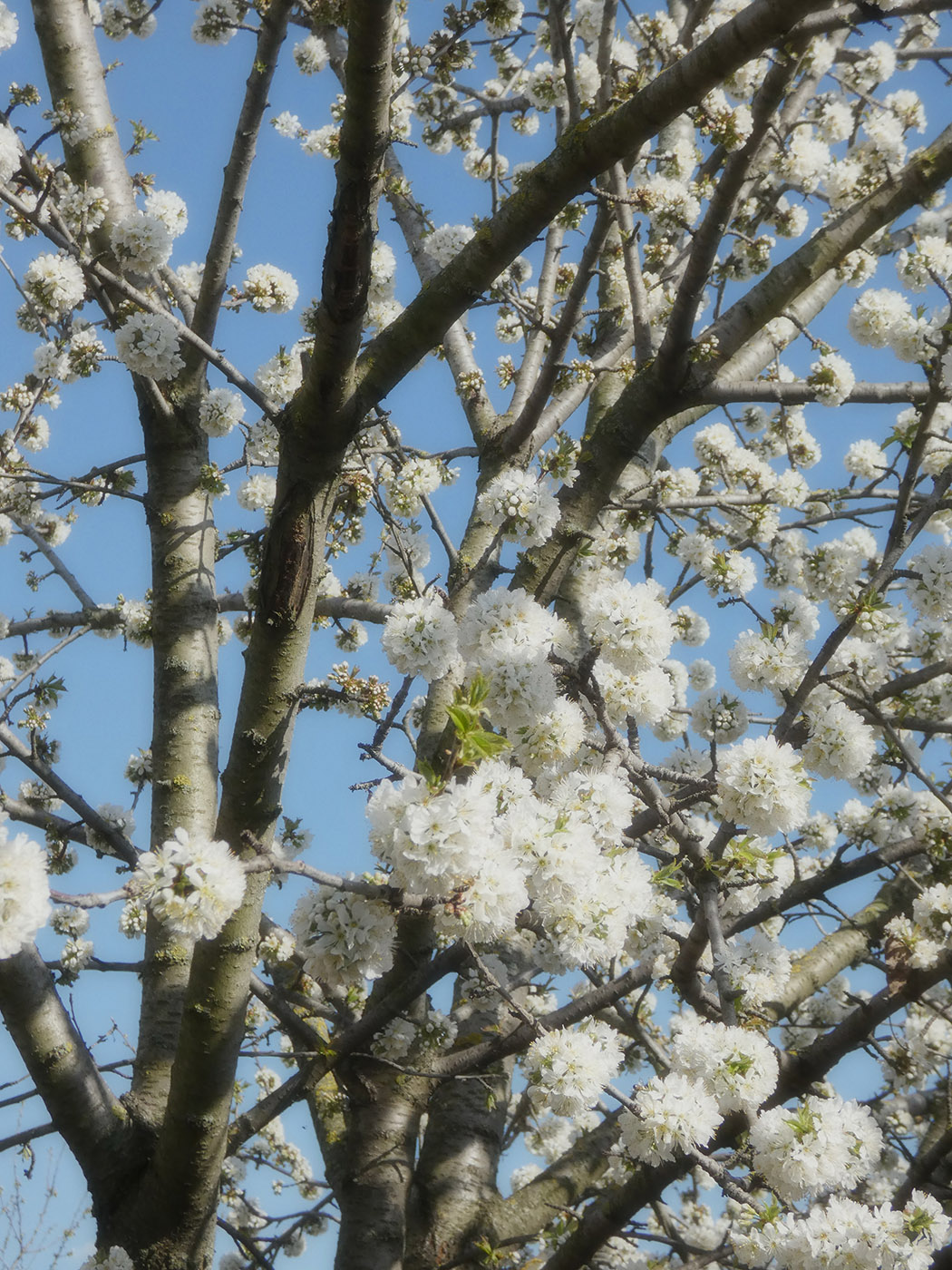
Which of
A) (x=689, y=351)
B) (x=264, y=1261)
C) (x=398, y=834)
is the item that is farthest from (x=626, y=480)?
(x=264, y=1261)

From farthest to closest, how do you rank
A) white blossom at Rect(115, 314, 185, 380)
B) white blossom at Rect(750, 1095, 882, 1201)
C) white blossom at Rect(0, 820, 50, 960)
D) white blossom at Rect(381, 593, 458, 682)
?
white blossom at Rect(115, 314, 185, 380)
white blossom at Rect(381, 593, 458, 682)
white blossom at Rect(750, 1095, 882, 1201)
white blossom at Rect(0, 820, 50, 960)

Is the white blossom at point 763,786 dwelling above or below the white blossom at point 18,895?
below

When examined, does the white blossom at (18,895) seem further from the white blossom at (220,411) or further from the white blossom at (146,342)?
the white blossom at (220,411)

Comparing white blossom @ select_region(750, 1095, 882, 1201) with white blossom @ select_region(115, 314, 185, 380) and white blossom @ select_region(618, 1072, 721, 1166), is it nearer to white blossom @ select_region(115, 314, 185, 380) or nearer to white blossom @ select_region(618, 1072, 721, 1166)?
white blossom @ select_region(618, 1072, 721, 1166)

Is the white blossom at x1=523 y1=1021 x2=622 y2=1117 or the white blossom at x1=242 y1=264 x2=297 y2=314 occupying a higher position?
the white blossom at x1=242 y1=264 x2=297 y2=314

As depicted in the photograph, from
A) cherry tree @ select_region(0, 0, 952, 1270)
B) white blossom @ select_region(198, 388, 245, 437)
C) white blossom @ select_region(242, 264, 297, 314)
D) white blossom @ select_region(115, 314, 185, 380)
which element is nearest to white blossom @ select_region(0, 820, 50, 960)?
cherry tree @ select_region(0, 0, 952, 1270)

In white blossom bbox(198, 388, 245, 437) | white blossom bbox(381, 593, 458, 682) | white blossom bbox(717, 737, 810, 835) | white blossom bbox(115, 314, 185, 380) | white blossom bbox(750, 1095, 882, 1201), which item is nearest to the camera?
white blossom bbox(750, 1095, 882, 1201)

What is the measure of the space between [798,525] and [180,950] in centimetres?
380

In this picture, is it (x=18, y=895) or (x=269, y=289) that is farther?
(x=269, y=289)

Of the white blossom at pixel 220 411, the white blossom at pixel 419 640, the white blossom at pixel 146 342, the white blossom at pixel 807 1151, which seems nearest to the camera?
the white blossom at pixel 807 1151

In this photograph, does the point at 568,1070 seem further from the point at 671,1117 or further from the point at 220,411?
the point at 220,411

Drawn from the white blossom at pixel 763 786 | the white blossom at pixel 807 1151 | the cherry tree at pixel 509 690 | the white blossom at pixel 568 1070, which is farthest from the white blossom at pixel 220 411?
the white blossom at pixel 807 1151

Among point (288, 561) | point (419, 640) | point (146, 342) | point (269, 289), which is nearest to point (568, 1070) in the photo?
point (419, 640)

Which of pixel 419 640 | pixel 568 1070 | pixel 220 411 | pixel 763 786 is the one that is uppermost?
pixel 220 411
